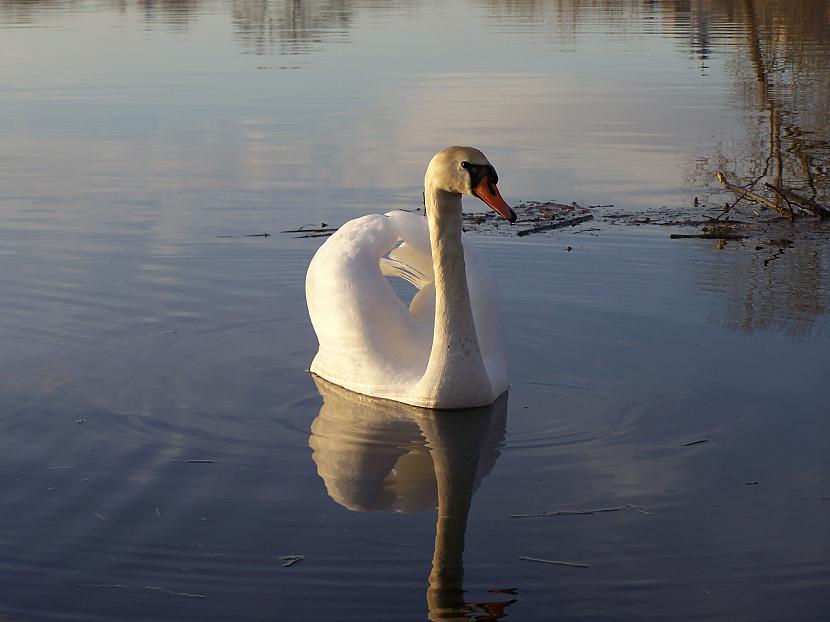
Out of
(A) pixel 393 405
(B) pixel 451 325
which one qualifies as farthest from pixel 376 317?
(B) pixel 451 325

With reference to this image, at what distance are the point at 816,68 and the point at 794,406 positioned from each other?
714 inches

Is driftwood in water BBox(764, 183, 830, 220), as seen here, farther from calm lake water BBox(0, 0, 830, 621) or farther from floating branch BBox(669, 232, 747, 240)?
calm lake water BBox(0, 0, 830, 621)

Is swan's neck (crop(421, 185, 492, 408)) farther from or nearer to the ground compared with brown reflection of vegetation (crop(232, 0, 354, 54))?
nearer to the ground

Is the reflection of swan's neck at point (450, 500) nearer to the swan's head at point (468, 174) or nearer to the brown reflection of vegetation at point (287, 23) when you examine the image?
the swan's head at point (468, 174)

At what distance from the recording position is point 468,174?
276 inches

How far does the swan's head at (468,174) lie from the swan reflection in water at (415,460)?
1.21 metres

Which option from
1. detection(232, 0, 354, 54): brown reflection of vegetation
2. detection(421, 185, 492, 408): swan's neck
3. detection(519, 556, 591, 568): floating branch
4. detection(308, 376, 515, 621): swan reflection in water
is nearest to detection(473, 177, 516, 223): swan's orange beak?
detection(421, 185, 492, 408): swan's neck

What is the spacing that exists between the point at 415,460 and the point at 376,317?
50.0 inches

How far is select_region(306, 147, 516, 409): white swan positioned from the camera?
7.28 m

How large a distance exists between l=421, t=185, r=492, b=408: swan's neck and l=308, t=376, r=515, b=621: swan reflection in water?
15cm

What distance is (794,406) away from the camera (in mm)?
7211

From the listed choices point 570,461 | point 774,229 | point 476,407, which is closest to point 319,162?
point 774,229

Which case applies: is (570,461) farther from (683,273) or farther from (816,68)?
(816,68)

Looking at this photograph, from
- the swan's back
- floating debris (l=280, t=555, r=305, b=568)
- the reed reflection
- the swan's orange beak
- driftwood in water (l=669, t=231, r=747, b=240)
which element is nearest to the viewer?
floating debris (l=280, t=555, r=305, b=568)
